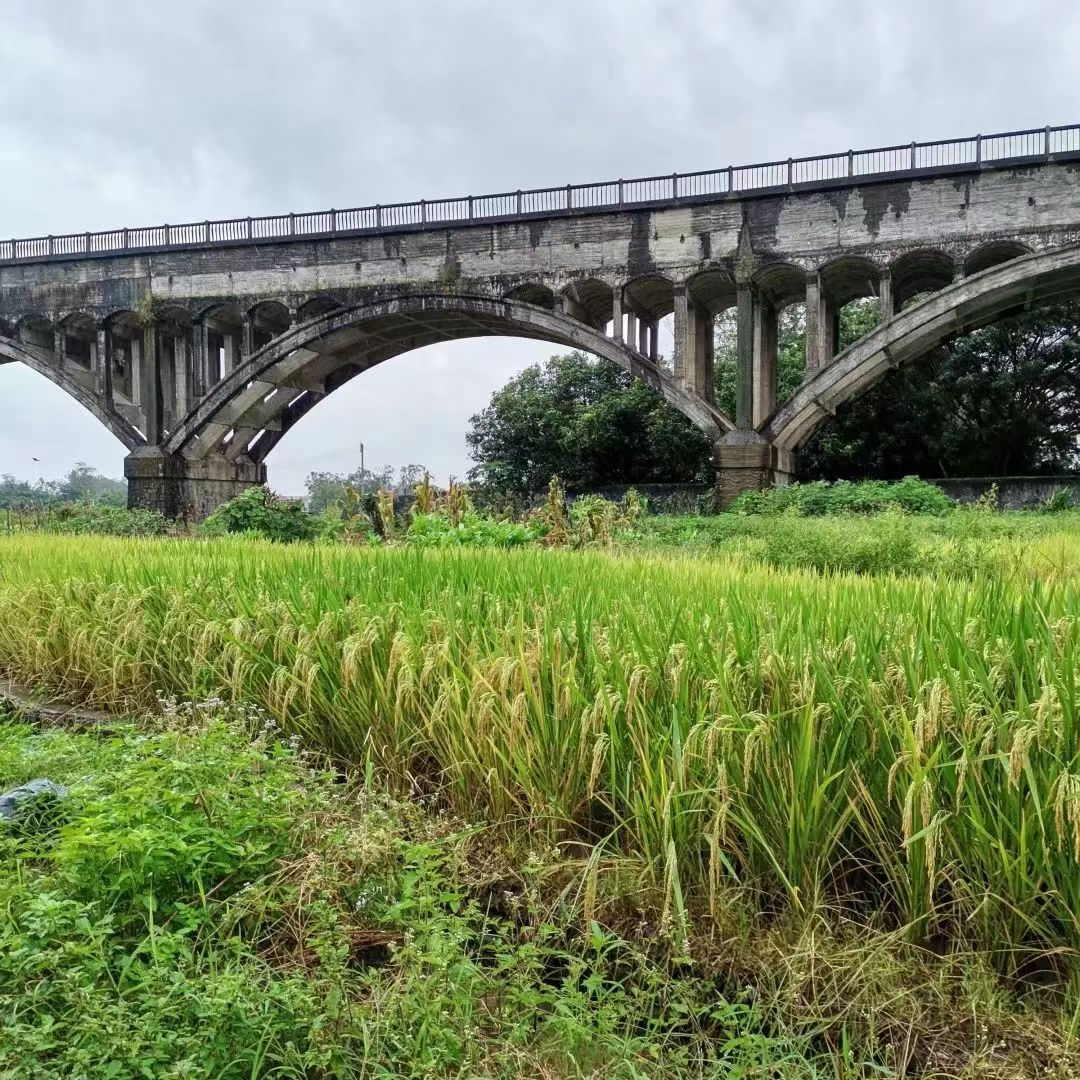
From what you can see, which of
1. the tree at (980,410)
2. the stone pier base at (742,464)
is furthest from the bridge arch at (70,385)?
the tree at (980,410)

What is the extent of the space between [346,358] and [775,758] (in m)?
21.5

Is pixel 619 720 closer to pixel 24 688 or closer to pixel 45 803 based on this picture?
pixel 45 803

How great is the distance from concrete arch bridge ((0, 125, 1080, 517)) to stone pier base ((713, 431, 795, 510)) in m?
0.04

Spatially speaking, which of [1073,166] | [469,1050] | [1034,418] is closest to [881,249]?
[1073,166]

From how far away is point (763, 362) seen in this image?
1720cm

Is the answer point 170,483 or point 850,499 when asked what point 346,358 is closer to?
point 170,483

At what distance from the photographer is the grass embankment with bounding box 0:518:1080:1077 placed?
193 centimetres

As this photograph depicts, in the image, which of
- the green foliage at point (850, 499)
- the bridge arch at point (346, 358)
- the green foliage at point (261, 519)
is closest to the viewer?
the green foliage at point (261, 519)

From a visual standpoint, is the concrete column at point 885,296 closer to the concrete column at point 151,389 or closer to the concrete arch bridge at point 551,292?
the concrete arch bridge at point 551,292

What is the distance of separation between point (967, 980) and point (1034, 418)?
21544 mm

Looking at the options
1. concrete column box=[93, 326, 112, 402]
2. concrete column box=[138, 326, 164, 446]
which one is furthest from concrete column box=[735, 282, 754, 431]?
concrete column box=[93, 326, 112, 402]

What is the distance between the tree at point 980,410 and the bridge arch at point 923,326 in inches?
168

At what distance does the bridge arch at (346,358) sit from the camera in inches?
703

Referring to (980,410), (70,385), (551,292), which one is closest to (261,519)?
(551,292)
